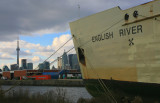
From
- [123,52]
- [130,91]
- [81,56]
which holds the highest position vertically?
[81,56]

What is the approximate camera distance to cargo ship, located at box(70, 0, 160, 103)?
7965 millimetres

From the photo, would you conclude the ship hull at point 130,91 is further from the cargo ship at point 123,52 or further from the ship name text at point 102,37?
the ship name text at point 102,37

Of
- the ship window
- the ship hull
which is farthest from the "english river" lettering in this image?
the ship hull

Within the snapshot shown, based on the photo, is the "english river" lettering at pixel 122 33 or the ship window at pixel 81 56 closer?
the "english river" lettering at pixel 122 33

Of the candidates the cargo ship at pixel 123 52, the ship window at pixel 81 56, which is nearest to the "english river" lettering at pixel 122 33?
the cargo ship at pixel 123 52

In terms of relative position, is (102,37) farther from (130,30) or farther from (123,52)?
(130,30)

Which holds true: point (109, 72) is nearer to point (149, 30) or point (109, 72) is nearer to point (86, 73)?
point (86, 73)

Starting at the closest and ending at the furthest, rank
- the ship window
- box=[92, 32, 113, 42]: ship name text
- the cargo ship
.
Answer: the cargo ship, box=[92, 32, 113, 42]: ship name text, the ship window

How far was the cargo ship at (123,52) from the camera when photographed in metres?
7.96

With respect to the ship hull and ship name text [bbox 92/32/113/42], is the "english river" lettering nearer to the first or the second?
ship name text [bbox 92/32/113/42]

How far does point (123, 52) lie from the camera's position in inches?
354

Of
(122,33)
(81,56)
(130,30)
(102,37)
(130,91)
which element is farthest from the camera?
(81,56)

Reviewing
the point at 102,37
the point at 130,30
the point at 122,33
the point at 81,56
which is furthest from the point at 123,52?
the point at 81,56

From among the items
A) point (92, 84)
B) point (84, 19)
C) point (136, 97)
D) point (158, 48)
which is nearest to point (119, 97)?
point (136, 97)
